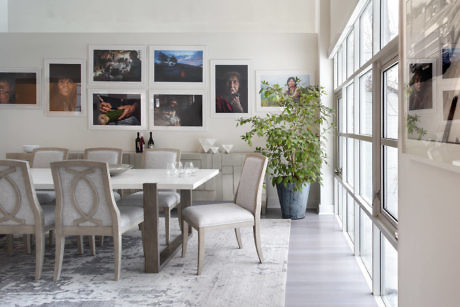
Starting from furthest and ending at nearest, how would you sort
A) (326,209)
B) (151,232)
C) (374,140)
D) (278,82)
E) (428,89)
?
1. (278,82)
2. (326,209)
3. (151,232)
4. (374,140)
5. (428,89)

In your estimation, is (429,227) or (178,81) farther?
(178,81)

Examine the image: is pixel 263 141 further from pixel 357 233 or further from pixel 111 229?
pixel 111 229

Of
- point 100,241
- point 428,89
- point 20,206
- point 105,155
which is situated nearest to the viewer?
point 428,89

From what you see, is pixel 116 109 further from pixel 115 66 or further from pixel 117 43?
pixel 117 43


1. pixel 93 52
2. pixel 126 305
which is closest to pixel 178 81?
pixel 93 52

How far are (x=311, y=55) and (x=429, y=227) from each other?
535cm

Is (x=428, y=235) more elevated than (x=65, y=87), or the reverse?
(x=65, y=87)

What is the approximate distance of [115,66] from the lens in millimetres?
6742

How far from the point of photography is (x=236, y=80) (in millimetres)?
6621

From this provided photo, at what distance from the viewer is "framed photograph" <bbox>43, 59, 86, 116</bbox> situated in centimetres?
679

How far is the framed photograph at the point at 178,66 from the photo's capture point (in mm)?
6652

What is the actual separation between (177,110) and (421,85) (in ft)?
17.7

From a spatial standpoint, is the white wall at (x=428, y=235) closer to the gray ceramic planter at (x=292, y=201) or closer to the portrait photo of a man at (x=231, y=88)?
the gray ceramic planter at (x=292, y=201)

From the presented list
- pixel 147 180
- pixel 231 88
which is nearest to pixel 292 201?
pixel 231 88
